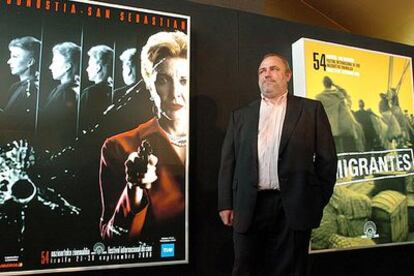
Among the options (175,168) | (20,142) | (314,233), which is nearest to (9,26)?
(20,142)

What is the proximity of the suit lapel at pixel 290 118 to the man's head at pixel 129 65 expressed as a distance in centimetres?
98

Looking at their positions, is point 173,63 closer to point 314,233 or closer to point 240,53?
point 240,53

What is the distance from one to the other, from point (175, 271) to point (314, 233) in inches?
40.0

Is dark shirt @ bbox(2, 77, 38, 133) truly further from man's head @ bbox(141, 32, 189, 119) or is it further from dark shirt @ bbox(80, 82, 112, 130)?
man's head @ bbox(141, 32, 189, 119)

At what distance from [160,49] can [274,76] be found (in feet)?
2.74

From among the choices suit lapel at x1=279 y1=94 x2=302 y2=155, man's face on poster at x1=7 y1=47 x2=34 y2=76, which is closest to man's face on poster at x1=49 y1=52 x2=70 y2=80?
man's face on poster at x1=7 y1=47 x2=34 y2=76

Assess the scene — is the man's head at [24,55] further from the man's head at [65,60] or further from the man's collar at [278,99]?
the man's collar at [278,99]

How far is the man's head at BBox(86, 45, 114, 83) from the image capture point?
2242 millimetres

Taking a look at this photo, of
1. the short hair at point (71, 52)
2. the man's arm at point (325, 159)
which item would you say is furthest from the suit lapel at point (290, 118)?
the short hair at point (71, 52)

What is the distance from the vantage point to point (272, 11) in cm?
463

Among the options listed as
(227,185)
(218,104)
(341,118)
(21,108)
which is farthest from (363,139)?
(21,108)

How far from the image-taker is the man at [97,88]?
7.24 ft

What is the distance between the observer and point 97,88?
2242 millimetres

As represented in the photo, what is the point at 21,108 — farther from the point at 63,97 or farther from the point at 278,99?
the point at 278,99
